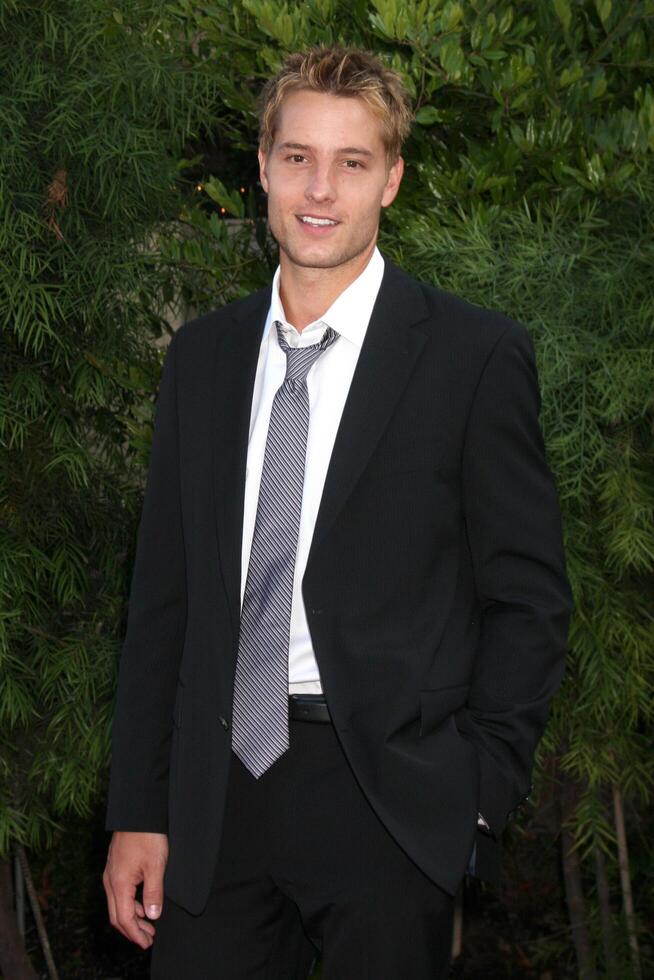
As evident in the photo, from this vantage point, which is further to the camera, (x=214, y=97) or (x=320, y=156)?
(x=214, y=97)

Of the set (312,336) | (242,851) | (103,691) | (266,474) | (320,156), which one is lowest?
(103,691)

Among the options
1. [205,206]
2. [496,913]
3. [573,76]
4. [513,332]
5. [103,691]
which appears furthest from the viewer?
[496,913]

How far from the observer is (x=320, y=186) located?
70.0 inches

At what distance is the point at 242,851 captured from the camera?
5.68 ft

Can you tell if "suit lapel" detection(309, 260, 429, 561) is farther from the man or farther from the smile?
the smile

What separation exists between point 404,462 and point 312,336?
241 mm

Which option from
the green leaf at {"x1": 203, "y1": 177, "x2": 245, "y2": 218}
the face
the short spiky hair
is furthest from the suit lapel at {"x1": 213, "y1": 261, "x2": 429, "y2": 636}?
the green leaf at {"x1": 203, "y1": 177, "x2": 245, "y2": 218}

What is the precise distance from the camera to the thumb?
1.83 meters

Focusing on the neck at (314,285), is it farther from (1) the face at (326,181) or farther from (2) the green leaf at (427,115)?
(2) the green leaf at (427,115)

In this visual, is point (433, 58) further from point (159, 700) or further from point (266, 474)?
point (159, 700)

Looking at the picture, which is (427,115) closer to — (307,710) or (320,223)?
(320,223)

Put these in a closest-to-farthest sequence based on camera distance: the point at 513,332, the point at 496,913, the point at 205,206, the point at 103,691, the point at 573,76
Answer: the point at 513,332
the point at 573,76
the point at 103,691
the point at 205,206
the point at 496,913

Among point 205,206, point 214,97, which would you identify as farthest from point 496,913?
point 214,97

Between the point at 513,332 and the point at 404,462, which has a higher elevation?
the point at 513,332
